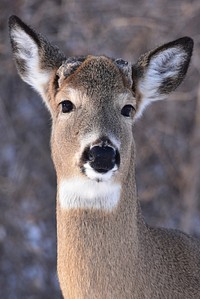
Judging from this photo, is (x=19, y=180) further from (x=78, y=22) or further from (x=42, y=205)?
(x=78, y=22)

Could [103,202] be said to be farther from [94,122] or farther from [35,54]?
[35,54]

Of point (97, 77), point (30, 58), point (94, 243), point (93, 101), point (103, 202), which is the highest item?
point (30, 58)

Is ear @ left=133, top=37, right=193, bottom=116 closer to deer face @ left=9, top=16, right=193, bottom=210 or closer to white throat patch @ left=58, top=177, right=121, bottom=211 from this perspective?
deer face @ left=9, top=16, right=193, bottom=210

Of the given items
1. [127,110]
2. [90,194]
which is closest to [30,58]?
[127,110]

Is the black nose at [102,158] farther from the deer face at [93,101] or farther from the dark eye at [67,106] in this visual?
the dark eye at [67,106]

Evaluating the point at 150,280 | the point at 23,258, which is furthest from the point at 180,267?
the point at 23,258

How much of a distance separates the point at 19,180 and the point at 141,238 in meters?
6.47

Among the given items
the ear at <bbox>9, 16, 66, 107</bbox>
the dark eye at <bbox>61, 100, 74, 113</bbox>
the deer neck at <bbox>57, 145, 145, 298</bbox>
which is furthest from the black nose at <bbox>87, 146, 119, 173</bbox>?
the ear at <bbox>9, 16, 66, 107</bbox>

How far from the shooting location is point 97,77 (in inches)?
217

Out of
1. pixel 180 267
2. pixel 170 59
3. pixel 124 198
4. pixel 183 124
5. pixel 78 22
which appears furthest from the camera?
pixel 183 124

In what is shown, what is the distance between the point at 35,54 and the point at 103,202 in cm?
138

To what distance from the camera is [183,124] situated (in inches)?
492

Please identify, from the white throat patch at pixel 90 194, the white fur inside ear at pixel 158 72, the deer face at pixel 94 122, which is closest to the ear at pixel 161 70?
the white fur inside ear at pixel 158 72

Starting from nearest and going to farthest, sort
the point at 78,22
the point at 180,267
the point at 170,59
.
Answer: the point at 180,267
the point at 170,59
the point at 78,22
